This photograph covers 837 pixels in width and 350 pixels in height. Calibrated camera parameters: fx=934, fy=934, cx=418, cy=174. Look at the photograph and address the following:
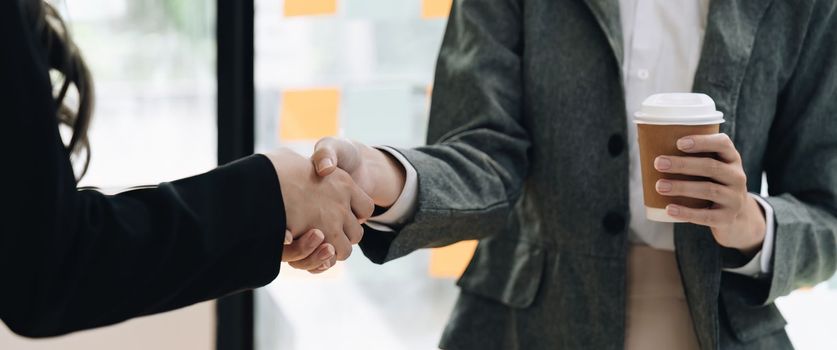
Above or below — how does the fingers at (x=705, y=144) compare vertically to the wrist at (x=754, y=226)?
above

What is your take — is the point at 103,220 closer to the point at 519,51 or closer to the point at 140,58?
the point at 519,51

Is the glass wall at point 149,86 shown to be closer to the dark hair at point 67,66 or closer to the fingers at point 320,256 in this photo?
the dark hair at point 67,66

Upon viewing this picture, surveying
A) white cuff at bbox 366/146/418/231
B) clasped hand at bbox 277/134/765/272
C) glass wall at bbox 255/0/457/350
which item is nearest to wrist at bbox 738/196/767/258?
clasped hand at bbox 277/134/765/272

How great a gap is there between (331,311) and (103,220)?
1.39m

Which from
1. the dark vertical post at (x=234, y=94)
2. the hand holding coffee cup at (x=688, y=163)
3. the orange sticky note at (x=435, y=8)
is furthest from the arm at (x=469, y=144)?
the dark vertical post at (x=234, y=94)

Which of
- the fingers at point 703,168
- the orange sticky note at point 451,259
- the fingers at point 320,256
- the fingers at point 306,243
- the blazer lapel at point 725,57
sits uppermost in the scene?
the blazer lapel at point 725,57

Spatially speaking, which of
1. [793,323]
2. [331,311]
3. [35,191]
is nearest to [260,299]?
[331,311]

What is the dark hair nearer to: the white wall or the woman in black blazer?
the woman in black blazer

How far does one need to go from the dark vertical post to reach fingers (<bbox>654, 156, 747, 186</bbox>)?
1.40 meters

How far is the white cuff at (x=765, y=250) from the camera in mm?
1330

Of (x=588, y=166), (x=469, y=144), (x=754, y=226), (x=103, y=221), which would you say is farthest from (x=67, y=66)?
(x=754, y=226)

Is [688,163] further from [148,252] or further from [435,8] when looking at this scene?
[435,8]

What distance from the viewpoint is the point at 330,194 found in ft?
4.23

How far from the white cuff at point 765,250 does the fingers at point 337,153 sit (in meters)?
0.57
